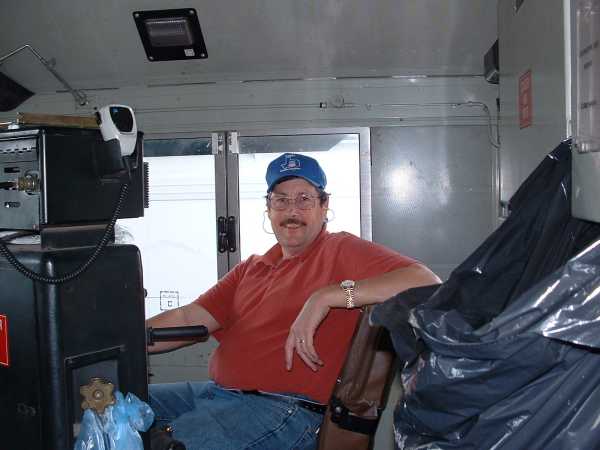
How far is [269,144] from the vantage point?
2.82 m

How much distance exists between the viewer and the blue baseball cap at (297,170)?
2258mm

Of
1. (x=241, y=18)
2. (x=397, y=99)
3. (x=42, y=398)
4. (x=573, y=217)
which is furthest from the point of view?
(x=397, y=99)

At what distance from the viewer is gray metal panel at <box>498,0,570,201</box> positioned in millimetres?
1261

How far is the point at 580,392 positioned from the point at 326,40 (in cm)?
203

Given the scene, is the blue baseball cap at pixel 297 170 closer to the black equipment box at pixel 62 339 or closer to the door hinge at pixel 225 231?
the door hinge at pixel 225 231

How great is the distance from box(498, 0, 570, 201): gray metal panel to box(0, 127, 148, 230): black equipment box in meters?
0.85

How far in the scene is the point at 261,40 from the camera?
2.60m

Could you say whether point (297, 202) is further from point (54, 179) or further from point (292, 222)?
point (54, 179)

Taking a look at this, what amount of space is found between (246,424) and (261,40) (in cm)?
158

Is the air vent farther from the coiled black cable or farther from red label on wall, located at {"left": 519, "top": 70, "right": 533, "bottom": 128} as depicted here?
the coiled black cable

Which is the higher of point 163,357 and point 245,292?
point 245,292

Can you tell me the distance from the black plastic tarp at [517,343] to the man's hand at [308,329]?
610 millimetres

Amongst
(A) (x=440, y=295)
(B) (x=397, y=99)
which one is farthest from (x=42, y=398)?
(B) (x=397, y=99)

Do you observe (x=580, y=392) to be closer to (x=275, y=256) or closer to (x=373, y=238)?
(x=275, y=256)
